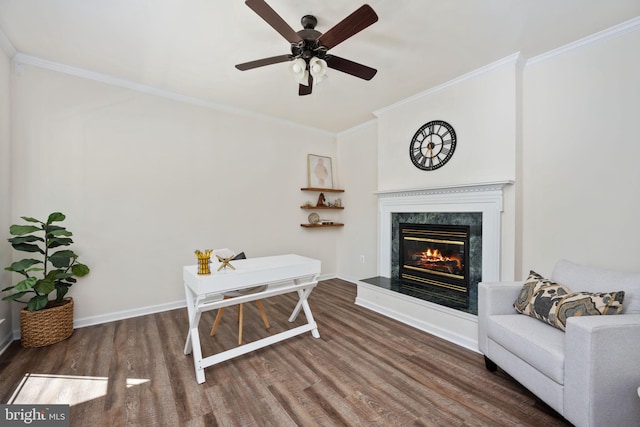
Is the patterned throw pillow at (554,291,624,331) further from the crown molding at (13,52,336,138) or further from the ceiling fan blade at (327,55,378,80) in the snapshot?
the crown molding at (13,52,336,138)

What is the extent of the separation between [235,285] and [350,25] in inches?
77.0

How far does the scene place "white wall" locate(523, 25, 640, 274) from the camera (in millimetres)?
2096

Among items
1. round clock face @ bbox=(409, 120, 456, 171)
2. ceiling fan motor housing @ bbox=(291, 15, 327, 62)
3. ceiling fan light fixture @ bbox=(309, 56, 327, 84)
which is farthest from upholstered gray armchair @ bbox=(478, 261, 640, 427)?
ceiling fan motor housing @ bbox=(291, 15, 327, 62)

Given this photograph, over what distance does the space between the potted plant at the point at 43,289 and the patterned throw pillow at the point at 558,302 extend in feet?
12.7

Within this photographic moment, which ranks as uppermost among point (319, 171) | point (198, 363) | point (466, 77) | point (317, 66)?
point (466, 77)

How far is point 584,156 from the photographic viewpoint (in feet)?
7.51

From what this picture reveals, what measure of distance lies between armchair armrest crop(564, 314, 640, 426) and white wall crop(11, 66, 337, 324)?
11.5 ft

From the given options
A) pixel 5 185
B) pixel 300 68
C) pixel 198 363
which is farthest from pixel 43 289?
pixel 300 68

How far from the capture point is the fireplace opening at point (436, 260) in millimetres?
2953

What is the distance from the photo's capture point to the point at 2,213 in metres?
2.34

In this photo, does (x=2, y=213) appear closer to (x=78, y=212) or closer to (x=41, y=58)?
(x=78, y=212)

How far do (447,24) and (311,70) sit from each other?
A: 1.15 m

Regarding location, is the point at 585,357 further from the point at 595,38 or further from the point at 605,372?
the point at 595,38

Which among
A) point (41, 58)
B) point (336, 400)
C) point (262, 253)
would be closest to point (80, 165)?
point (41, 58)
